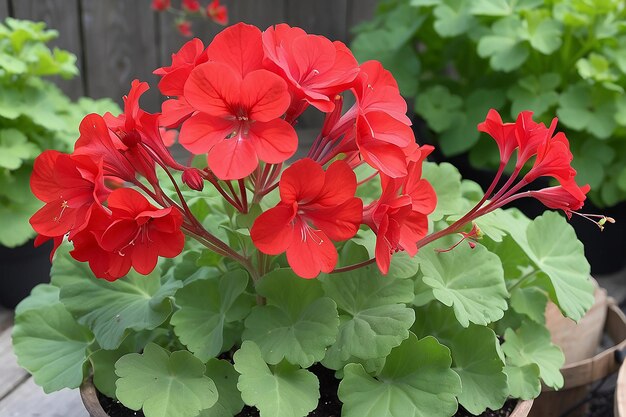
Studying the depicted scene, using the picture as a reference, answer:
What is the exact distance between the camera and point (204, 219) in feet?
3.62

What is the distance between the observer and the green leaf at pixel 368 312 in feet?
2.75

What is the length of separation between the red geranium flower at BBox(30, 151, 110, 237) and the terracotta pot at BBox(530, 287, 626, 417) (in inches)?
32.9

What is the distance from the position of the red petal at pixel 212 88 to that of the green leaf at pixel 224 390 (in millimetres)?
Result: 354

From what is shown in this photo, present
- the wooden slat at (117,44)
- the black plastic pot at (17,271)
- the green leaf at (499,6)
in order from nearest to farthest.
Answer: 1. the black plastic pot at (17,271)
2. the green leaf at (499,6)
3. the wooden slat at (117,44)

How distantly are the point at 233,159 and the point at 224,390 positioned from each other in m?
0.34

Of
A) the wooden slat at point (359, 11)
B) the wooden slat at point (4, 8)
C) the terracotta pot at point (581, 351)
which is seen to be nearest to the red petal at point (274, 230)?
the terracotta pot at point (581, 351)

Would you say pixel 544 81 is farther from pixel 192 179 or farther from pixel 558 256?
pixel 192 179

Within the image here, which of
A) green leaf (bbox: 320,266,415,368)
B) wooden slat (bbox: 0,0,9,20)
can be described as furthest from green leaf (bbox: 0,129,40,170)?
green leaf (bbox: 320,266,415,368)

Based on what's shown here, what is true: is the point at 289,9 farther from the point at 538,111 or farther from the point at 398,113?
the point at 398,113

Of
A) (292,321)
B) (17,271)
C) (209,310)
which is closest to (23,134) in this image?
(17,271)

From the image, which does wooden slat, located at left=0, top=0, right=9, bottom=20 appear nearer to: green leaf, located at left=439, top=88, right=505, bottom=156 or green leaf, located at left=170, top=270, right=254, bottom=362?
green leaf, located at left=439, top=88, right=505, bottom=156

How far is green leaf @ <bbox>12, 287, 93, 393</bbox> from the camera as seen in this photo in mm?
964

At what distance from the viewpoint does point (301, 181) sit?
2.35 ft

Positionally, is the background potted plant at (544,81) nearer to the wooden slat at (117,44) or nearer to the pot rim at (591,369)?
the pot rim at (591,369)
